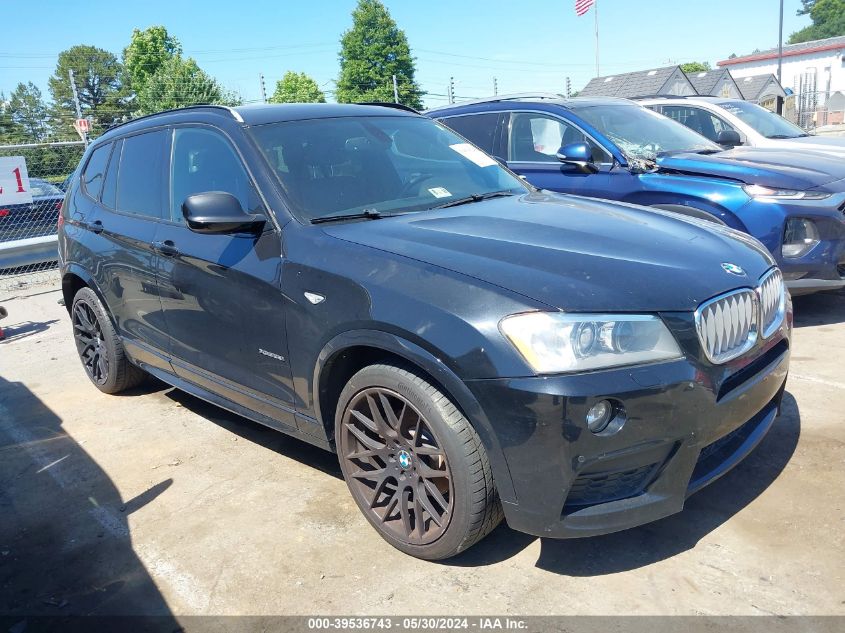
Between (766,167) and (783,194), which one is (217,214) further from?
(766,167)

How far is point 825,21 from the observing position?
124m

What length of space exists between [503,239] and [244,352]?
1336 millimetres

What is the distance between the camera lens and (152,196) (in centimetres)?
411

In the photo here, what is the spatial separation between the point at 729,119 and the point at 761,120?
69 centimetres

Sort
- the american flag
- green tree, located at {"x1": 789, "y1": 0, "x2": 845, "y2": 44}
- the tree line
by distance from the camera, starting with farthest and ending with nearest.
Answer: green tree, located at {"x1": 789, "y1": 0, "x2": 845, "y2": 44}
the tree line
the american flag

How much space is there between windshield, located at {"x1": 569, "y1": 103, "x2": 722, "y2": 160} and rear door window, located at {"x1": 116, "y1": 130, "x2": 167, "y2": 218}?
3557 millimetres

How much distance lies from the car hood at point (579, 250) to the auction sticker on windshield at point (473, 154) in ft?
1.97

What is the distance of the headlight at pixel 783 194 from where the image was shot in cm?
518

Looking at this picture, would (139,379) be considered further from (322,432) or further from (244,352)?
(322,432)

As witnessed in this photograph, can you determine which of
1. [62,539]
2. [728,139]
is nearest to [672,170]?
[728,139]

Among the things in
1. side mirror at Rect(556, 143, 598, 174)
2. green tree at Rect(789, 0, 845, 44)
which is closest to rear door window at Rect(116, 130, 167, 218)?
side mirror at Rect(556, 143, 598, 174)

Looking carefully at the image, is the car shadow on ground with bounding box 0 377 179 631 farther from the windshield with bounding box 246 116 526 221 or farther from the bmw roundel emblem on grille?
the windshield with bounding box 246 116 526 221

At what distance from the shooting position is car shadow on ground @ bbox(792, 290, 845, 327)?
220 inches

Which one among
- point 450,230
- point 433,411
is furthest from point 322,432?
point 450,230
